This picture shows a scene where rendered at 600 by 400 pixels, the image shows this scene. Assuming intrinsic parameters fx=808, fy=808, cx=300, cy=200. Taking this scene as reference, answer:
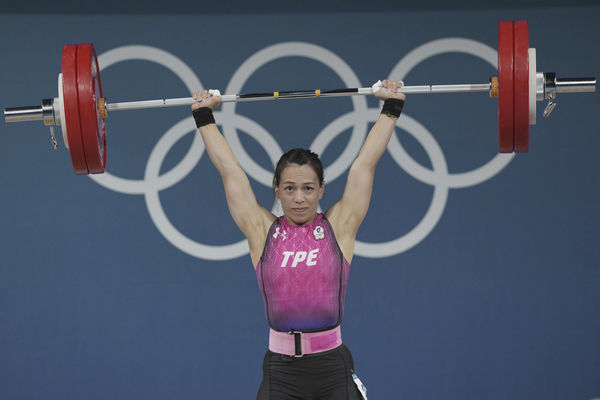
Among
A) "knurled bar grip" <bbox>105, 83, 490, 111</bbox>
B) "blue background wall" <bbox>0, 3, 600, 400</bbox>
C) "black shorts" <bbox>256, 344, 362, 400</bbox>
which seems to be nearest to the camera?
"black shorts" <bbox>256, 344, 362, 400</bbox>

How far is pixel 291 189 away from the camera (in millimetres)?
3146

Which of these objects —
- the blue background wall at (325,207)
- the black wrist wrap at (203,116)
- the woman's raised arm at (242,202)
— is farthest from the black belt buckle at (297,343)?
the blue background wall at (325,207)

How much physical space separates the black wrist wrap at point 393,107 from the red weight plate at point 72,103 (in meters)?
1.27

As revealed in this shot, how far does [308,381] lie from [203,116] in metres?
A: 1.16

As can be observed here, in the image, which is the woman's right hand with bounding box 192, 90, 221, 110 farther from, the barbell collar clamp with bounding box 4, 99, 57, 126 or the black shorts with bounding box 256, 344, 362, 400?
the black shorts with bounding box 256, 344, 362, 400

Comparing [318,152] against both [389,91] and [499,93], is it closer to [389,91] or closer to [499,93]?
[389,91]

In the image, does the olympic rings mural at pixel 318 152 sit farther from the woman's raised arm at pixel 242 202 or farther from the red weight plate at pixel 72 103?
the woman's raised arm at pixel 242 202

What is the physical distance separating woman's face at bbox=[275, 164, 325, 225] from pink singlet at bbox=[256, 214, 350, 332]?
65 mm

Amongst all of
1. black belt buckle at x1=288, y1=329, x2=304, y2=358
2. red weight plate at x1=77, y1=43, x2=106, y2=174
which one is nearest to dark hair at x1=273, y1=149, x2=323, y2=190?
black belt buckle at x1=288, y1=329, x2=304, y2=358

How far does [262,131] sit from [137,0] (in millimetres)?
1098

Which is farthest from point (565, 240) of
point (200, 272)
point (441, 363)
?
point (200, 272)

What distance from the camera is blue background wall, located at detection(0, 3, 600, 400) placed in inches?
192

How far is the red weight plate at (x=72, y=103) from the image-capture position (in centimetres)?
335

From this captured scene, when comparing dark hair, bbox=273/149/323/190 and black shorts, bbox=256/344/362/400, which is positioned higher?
dark hair, bbox=273/149/323/190
